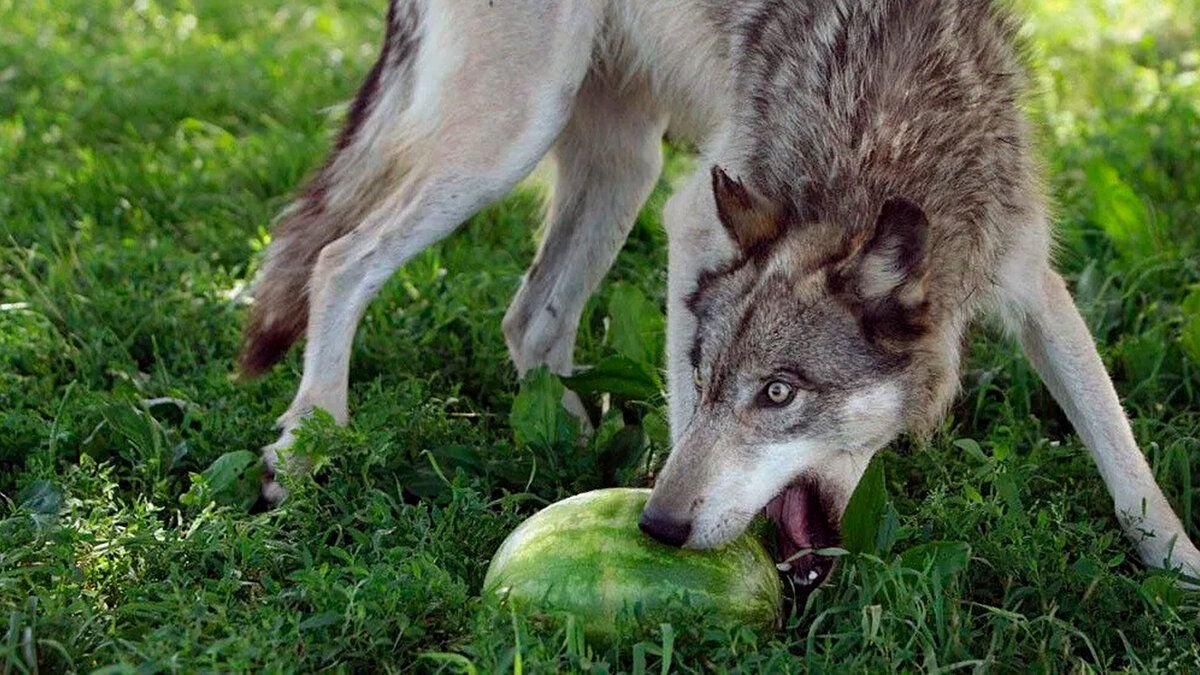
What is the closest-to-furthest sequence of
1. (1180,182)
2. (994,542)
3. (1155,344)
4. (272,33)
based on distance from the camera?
(994,542) → (1155,344) → (1180,182) → (272,33)

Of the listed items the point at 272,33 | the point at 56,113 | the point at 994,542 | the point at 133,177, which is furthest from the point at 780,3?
the point at 272,33

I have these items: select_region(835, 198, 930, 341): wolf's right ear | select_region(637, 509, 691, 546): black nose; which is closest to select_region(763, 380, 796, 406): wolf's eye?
select_region(835, 198, 930, 341): wolf's right ear

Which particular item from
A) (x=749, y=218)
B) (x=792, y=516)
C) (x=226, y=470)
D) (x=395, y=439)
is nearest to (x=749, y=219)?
(x=749, y=218)

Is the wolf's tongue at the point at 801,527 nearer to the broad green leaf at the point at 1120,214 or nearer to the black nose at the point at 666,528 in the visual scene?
the black nose at the point at 666,528

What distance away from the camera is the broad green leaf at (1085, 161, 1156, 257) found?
521cm

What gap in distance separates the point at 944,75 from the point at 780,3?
20.3 inches

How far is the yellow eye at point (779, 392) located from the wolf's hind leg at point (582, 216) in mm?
1466

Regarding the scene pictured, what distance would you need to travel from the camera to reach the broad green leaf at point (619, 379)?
4.32 meters

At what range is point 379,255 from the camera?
439 centimetres

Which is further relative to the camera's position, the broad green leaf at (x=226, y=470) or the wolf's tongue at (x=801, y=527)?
the broad green leaf at (x=226, y=470)

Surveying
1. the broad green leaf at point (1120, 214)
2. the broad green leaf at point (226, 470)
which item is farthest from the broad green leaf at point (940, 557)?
the broad green leaf at point (1120, 214)

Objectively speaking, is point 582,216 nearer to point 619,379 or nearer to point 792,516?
point 619,379

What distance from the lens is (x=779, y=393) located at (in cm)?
342

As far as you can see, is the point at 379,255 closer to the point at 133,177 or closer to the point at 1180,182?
the point at 133,177
